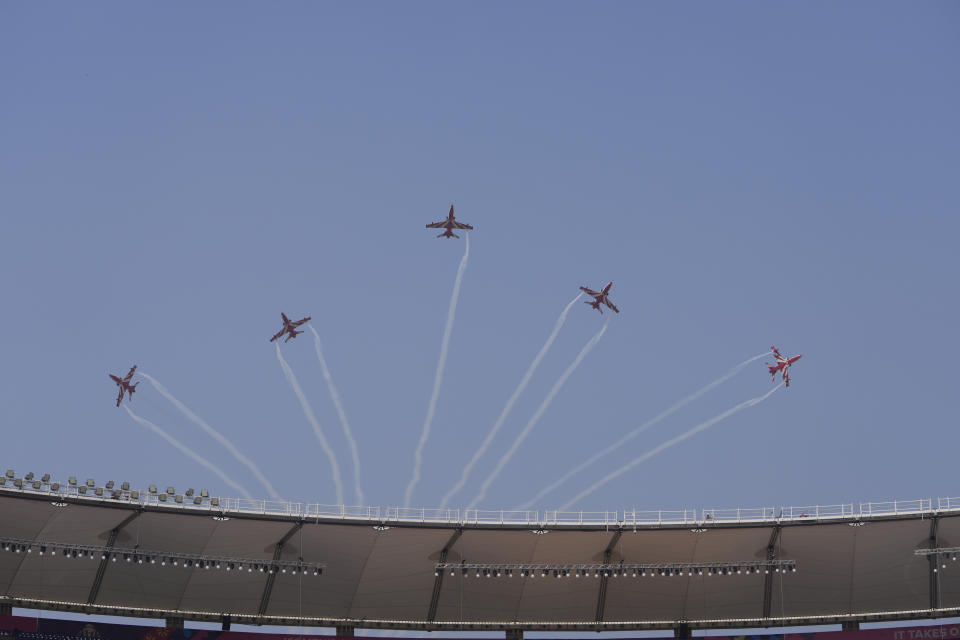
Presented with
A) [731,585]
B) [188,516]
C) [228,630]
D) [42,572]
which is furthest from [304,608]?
[731,585]

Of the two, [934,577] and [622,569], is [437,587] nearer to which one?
[622,569]

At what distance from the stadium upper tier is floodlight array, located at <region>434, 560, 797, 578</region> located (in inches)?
3.7

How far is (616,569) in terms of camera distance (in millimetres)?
66125

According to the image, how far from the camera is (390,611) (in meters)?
67.1

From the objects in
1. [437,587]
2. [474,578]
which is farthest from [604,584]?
[437,587]

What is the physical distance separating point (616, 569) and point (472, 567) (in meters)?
8.04

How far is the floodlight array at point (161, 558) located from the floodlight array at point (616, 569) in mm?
8067

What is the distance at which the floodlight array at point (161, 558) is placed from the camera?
6238 centimetres

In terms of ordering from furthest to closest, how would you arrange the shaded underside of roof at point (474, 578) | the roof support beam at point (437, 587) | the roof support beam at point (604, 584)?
1. the roof support beam at point (437, 587)
2. the roof support beam at point (604, 584)
3. the shaded underside of roof at point (474, 578)

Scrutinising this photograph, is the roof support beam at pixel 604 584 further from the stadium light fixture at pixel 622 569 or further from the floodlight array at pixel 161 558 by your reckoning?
the floodlight array at pixel 161 558

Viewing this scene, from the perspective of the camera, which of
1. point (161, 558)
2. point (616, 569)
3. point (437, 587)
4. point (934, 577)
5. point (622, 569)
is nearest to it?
point (161, 558)

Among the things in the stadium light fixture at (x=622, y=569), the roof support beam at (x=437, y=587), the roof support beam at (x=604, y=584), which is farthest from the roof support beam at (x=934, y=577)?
the roof support beam at (x=437, y=587)

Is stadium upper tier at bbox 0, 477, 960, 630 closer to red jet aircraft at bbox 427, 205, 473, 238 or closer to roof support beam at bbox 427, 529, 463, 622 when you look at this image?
roof support beam at bbox 427, 529, 463, 622

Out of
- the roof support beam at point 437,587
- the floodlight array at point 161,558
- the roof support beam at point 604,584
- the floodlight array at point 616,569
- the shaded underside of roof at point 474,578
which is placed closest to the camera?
the floodlight array at point 161,558
